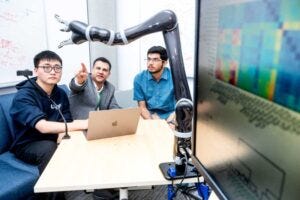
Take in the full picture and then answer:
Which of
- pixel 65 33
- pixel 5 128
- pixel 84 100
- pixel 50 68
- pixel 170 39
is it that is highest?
pixel 65 33

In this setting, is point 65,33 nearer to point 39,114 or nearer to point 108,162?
point 39,114

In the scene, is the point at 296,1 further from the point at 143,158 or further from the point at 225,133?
the point at 143,158

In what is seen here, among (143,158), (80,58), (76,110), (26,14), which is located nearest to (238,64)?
(143,158)

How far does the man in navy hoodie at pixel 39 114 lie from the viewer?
176 cm

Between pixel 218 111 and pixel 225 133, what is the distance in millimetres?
56

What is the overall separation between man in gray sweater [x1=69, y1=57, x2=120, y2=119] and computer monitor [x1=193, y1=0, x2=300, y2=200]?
62.7 inches

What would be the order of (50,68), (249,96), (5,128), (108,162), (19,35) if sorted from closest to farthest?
(249,96), (108,162), (50,68), (5,128), (19,35)

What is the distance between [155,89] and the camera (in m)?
2.60

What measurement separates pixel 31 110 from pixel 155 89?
116 centimetres

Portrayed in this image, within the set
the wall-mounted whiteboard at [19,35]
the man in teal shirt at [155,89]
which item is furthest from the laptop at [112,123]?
the wall-mounted whiteboard at [19,35]

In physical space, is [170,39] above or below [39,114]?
above

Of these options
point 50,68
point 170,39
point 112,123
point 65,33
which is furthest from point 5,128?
point 170,39

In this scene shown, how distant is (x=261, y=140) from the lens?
1.52 feet

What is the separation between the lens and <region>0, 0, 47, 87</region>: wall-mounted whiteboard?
239cm
